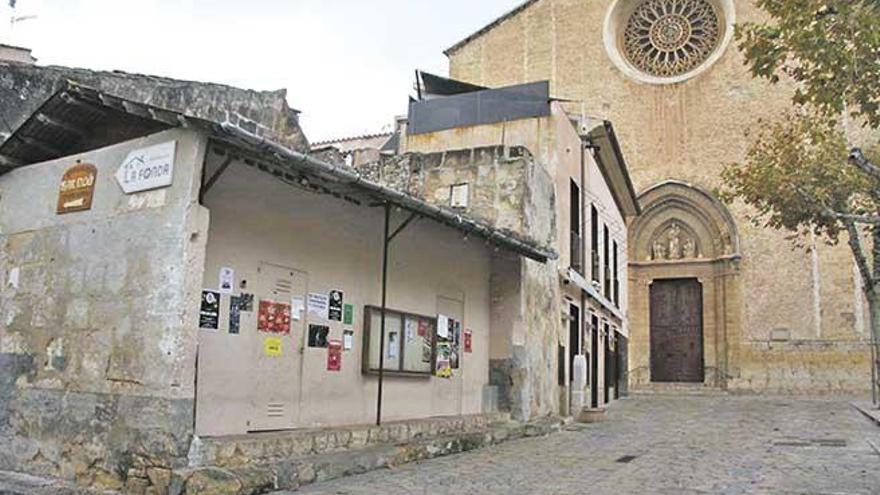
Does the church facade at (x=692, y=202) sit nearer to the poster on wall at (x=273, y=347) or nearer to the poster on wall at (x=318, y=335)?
the poster on wall at (x=318, y=335)

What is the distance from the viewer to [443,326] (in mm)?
11289

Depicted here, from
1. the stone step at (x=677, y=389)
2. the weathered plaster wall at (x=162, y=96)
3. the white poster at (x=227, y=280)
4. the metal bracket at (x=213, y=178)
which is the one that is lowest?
the stone step at (x=677, y=389)

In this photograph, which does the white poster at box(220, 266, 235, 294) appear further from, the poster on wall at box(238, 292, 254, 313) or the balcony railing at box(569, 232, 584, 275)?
the balcony railing at box(569, 232, 584, 275)

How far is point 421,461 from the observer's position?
9086mm

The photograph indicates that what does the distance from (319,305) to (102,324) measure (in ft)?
8.13

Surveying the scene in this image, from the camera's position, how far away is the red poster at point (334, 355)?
882 centimetres

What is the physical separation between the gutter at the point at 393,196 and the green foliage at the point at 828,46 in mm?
3671

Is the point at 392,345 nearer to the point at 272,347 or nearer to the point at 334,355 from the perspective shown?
the point at 334,355

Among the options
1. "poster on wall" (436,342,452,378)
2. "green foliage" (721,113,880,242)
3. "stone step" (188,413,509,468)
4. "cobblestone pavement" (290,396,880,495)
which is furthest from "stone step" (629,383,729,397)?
"stone step" (188,413,509,468)

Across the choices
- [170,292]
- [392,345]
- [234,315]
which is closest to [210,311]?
[234,315]

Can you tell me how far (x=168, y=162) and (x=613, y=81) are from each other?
86.0 feet

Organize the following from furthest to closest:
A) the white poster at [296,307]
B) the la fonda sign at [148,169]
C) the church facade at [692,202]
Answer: the church facade at [692,202], the white poster at [296,307], the la fonda sign at [148,169]

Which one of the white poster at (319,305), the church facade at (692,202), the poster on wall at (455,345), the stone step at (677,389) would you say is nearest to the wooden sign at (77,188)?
the white poster at (319,305)

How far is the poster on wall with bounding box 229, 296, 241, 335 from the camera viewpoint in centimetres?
739
